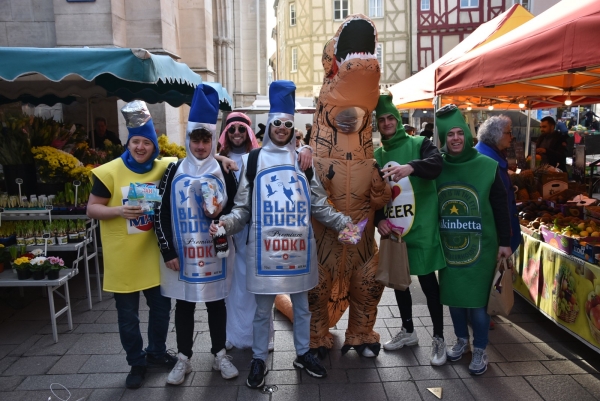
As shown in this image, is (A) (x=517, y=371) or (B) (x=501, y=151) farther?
Answer: (B) (x=501, y=151)

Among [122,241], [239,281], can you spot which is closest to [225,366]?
[239,281]

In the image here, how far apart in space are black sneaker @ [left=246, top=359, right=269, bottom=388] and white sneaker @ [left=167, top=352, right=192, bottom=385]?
18.6 inches

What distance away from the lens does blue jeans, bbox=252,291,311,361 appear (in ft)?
11.0

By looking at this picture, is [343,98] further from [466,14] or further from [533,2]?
[466,14]

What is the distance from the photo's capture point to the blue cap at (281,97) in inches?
127

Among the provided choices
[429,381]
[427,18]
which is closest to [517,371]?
[429,381]

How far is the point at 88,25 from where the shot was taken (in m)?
7.80

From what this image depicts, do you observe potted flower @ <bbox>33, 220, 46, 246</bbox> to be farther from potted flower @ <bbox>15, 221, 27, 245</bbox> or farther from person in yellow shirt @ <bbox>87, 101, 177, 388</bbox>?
person in yellow shirt @ <bbox>87, 101, 177, 388</bbox>

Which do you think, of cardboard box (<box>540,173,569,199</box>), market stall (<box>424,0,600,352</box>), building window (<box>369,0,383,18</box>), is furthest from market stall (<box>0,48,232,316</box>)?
building window (<box>369,0,383,18</box>)

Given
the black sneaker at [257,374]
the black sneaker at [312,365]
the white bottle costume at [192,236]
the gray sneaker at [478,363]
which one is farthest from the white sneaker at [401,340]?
the white bottle costume at [192,236]

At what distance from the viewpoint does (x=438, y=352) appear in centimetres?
366

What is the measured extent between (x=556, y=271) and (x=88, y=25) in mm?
7720

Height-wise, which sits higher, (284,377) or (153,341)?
(153,341)

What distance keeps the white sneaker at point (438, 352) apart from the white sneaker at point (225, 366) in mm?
1528
